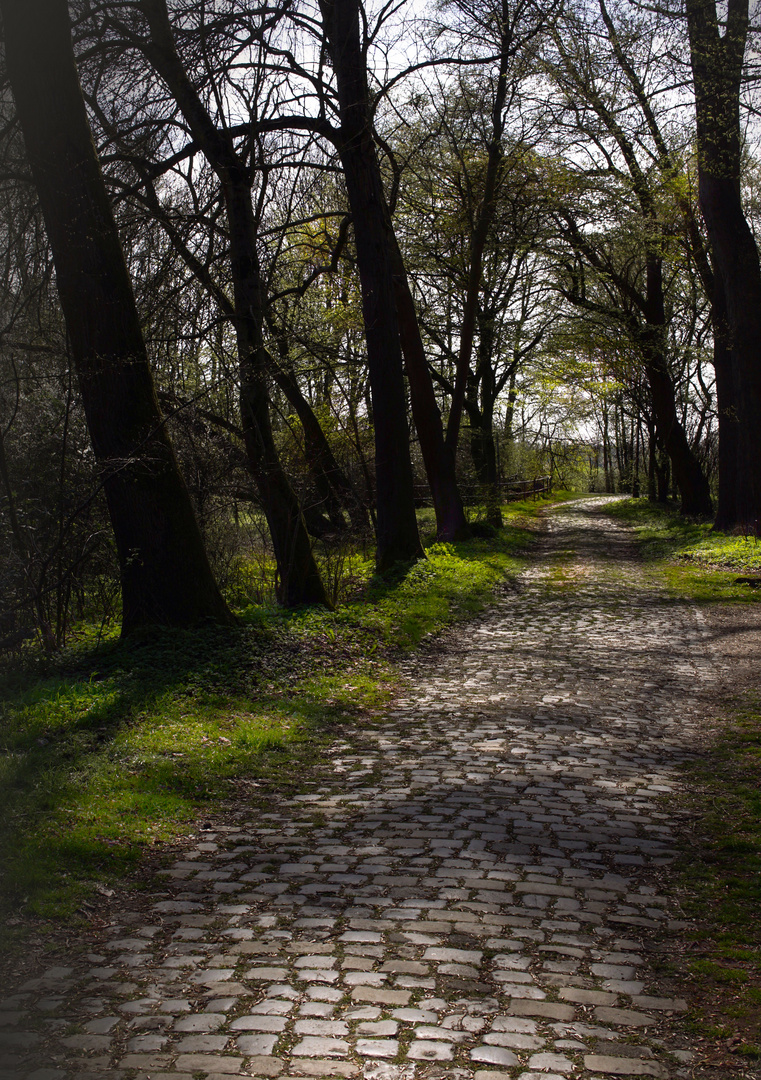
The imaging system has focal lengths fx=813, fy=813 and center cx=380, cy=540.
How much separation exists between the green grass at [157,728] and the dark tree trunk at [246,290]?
1.39 metres

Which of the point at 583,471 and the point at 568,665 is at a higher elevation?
the point at 583,471

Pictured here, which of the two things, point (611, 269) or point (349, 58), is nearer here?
point (349, 58)

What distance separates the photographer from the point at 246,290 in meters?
9.56

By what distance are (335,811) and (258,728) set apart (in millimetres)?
1707

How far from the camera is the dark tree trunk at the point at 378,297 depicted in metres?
12.2

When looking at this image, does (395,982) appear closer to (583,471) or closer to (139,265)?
(139,265)

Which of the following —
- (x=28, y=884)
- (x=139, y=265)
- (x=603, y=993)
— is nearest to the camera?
(x=603, y=993)

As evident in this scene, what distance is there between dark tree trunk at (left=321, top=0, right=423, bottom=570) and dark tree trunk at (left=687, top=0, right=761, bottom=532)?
6.50 meters

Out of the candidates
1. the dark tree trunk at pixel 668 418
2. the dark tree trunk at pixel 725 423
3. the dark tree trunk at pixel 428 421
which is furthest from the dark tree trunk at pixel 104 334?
the dark tree trunk at pixel 668 418

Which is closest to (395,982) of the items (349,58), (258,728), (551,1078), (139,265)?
(551,1078)

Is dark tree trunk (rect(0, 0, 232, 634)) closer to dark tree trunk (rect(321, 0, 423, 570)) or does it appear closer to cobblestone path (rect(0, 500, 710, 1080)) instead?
cobblestone path (rect(0, 500, 710, 1080))

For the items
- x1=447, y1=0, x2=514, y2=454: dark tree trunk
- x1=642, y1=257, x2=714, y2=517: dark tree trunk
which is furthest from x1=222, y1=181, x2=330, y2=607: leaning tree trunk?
x1=642, y1=257, x2=714, y2=517: dark tree trunk

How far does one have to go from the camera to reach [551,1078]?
266cm

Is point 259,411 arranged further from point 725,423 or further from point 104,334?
point 725,423
